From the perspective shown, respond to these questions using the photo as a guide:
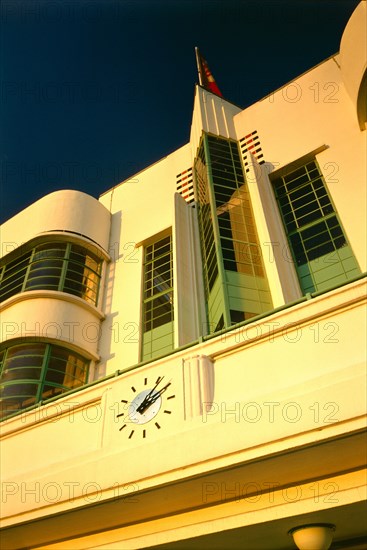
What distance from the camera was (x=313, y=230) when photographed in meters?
12.7

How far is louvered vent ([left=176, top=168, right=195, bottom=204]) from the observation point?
15.9 meters

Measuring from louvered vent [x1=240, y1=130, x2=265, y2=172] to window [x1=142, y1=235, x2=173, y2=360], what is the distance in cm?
398

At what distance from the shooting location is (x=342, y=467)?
19.2ft

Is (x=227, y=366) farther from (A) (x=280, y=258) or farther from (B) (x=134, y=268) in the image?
(B) (x=134, y=268)

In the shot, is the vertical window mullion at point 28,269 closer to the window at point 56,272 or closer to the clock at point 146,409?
the window at point 56,272

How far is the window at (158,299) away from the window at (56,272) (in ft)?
5.96

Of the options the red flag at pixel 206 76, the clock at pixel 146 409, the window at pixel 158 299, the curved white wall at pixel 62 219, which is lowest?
the clock at pixel 146 409

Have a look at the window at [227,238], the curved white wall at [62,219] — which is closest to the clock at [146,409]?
the window at [227,238]

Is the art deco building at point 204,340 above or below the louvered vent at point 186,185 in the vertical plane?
below

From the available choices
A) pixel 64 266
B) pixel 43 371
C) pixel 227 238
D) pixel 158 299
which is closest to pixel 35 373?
pixel 43 371

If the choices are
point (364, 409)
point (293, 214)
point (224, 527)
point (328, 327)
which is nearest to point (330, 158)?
point (293, 214)

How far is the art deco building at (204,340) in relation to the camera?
6.03 meters

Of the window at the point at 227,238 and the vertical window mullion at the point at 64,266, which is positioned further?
the vertical window mullion at the point at 64,266

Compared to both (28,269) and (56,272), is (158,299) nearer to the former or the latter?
(56,272)
